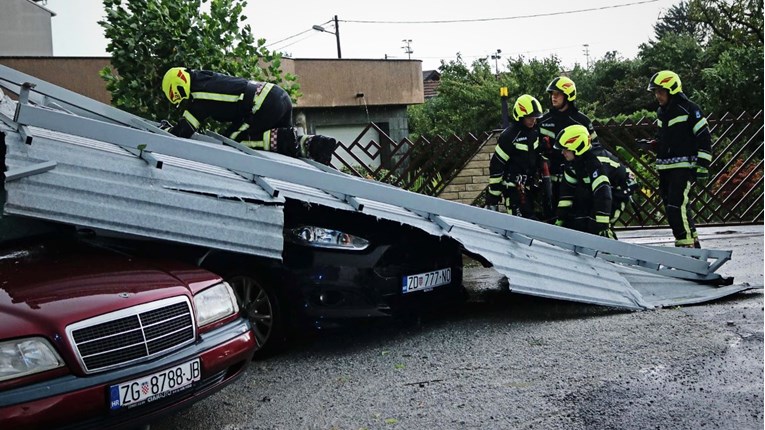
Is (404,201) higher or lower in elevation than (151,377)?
higher

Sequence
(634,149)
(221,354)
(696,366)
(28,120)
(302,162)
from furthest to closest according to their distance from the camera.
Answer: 1. (634,149)
2. (302,162)
3. (28,120)
4. (696,366)
5. (221,354)

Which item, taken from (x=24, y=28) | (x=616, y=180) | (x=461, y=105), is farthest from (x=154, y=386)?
(x=461, y=105)

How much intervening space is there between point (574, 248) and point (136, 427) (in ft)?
13.4

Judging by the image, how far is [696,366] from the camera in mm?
4629

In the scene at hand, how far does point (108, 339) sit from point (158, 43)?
19.1 ft

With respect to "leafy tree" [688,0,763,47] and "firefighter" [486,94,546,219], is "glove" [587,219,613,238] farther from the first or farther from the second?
"leafy tree" [688,0,763,47]

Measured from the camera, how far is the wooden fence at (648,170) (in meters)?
12.5

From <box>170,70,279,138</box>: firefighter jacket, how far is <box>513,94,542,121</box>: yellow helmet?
307cm


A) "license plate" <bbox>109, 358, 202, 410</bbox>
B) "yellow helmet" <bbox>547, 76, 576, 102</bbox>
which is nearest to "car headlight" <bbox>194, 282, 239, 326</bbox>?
"license plate" <bbox>109, 358, 202, 410</bbox>

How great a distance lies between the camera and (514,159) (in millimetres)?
9594

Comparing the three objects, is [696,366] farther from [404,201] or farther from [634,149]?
[634,149]

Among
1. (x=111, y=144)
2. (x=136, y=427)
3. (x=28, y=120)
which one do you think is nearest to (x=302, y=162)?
(x=111, y=144)

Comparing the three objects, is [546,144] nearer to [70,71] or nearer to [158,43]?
[158,43]

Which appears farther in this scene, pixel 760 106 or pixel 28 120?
pixel 760 106
